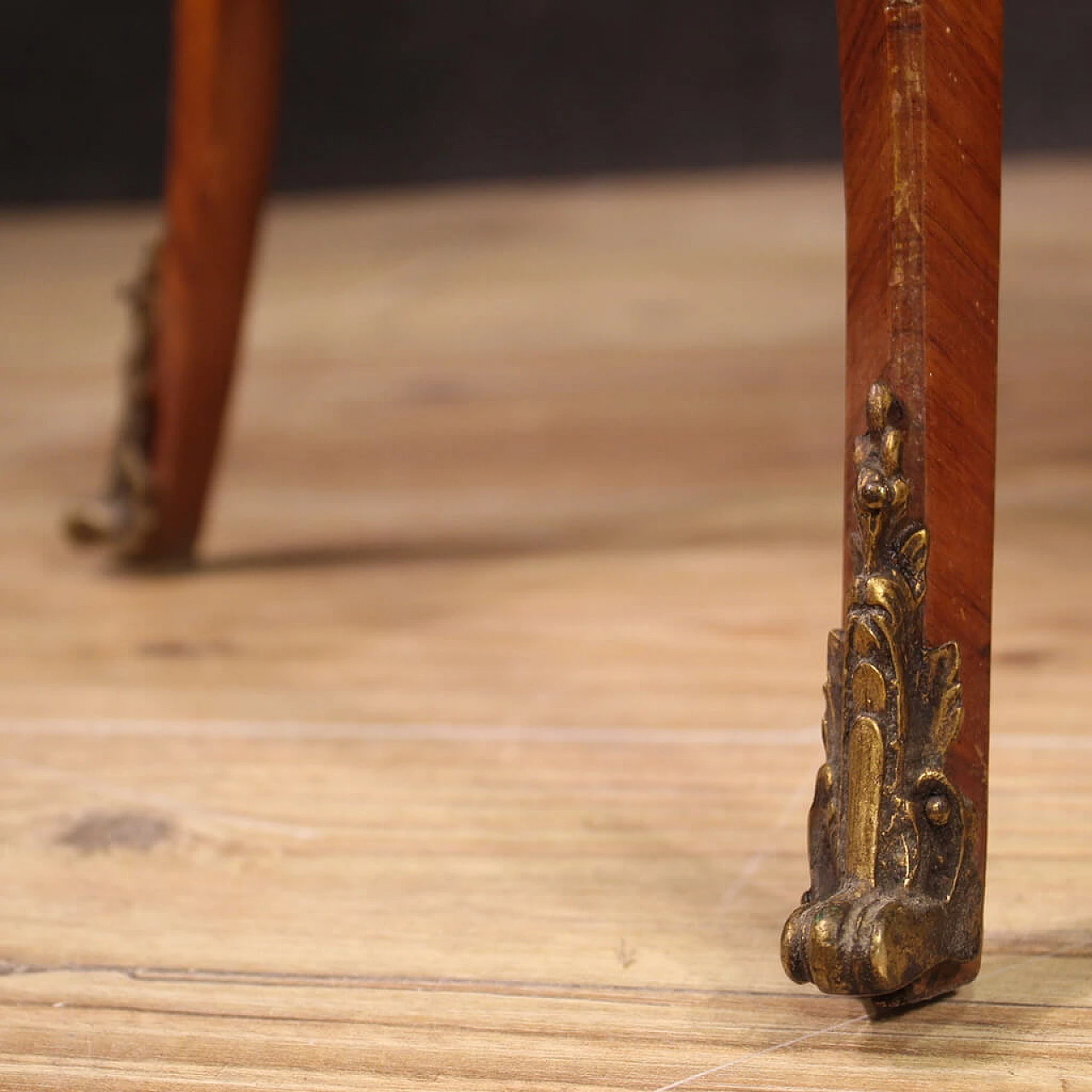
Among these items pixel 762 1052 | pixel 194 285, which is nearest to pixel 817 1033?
pixel 762 1052

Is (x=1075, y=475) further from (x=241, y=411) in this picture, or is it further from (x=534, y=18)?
(x=534, y=18)

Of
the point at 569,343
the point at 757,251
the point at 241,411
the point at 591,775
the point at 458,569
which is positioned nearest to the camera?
the point at 591,775

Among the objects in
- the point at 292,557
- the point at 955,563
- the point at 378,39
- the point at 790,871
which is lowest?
the point at 378,39

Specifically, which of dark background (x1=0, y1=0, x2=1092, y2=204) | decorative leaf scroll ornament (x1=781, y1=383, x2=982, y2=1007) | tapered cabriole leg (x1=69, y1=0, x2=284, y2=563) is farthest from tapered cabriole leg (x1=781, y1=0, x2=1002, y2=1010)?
dark background (x1=0, y1=0, x2=1092, y2=204)

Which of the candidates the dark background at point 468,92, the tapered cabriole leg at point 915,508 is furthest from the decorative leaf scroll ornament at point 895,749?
the dark background at point 468,92

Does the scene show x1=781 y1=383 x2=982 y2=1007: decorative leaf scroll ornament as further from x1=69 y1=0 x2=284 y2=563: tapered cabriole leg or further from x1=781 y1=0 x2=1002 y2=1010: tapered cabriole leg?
x1=69 y1=0 x2=284 y2=563: tapered cabriole leg

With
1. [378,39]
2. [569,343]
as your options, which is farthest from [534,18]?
[569,343]
